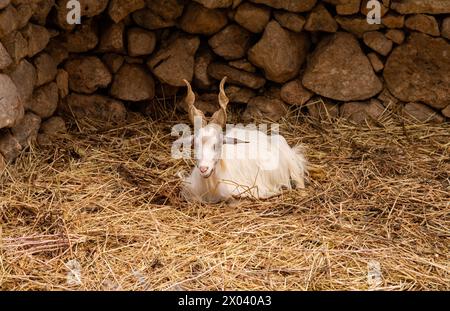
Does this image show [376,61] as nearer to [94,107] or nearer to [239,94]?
[239,94]

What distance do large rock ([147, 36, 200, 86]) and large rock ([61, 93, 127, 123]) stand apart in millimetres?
454

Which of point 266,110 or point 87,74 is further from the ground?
point 87,74

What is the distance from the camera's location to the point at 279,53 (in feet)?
17.8

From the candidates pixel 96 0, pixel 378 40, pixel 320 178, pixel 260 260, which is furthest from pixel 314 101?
pixel 260 260

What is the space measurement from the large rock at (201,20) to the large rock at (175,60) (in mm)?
111

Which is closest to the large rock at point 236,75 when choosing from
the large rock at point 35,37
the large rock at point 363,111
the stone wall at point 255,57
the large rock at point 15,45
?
the stone wall at point 255,57

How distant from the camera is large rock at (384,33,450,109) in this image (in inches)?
210

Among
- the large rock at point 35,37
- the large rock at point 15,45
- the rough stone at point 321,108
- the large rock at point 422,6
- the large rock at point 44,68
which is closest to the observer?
the large rock at point 15,45

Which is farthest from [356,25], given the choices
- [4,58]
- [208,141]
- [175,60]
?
[4,58]

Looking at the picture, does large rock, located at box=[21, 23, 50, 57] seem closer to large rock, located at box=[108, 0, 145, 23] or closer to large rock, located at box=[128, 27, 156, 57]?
large rock, located at box=[108, 0, 145, 23]

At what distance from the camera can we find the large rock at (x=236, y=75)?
559 centimetres

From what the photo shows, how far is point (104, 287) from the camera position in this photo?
131 inches

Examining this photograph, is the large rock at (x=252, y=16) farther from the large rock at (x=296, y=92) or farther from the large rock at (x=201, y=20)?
the large rock at (x=296, y=92)

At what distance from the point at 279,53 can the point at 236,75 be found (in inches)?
16.4
